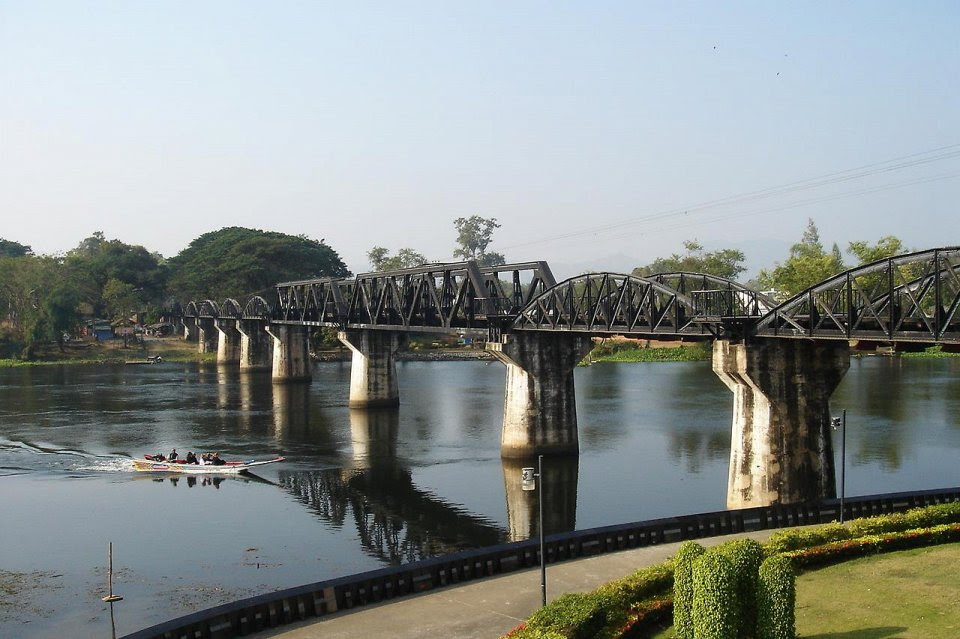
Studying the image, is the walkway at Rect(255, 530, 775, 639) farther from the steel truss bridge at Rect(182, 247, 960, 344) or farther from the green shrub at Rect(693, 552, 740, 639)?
the steel truss bridge at Rect(182, 247, 960, 344)

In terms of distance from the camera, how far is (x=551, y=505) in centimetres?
5800

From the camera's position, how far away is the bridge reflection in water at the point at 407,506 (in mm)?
50469

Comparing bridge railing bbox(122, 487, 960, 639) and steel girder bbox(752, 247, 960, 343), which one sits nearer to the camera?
bridge railing bbox(122, 487, 960, 639)

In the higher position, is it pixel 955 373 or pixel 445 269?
pixel 445 269

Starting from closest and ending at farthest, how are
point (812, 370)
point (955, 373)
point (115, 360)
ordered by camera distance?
point (812, 370) → point (955, 373) → point (115, 360)

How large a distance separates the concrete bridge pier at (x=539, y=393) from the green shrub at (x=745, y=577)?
4632cm

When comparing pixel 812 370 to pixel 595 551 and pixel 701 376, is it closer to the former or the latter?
pixel 595 551

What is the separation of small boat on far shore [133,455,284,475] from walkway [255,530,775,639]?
41164 millimetres

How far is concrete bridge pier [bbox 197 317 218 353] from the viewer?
194m

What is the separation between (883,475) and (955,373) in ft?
232

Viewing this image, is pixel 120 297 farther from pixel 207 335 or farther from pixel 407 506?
pixel 407 506

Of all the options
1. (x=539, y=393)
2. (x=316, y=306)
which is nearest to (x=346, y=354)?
(x=316, y=306)

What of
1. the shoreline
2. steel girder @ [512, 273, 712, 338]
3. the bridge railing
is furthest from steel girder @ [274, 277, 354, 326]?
the bridge railing

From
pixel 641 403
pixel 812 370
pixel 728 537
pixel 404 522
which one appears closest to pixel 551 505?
pixel 404 522
